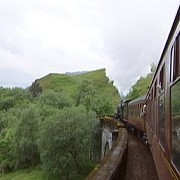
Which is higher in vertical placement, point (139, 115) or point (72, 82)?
point (72, 82)

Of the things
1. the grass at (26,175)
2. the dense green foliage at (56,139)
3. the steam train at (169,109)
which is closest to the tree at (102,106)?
the dense green foliage at (56,139)

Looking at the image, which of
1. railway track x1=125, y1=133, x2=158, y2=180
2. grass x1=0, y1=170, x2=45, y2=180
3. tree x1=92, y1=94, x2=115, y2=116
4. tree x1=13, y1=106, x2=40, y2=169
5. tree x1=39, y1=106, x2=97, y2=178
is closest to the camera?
railway track x1=125, y1=133, x2=158, y2=180

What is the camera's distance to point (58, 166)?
32.3 metres

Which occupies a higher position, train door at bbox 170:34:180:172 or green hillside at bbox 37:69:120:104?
green hillside at bbox 37:69:120:104

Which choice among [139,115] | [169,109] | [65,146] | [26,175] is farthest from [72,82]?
[169,109]

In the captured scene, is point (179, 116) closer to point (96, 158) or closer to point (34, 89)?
point (96, 158)

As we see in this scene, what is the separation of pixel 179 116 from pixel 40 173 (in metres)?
36.9

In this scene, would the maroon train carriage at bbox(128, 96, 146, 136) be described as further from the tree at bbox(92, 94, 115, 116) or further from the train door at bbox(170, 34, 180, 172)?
the tree at bbox(92, 94, 115, 116)

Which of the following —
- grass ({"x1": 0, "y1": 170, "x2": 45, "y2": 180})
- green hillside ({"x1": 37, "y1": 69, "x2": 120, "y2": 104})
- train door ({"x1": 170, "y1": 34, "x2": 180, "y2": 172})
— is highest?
green hillside ({"x1": 37, "y1": 69, "x2": 120, "y2": 104})

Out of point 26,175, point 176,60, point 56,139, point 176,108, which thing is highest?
point 176,60

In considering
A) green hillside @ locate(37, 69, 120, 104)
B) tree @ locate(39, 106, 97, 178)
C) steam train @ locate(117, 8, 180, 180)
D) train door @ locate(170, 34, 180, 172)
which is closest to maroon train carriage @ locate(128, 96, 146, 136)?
steam train @ locate(117, 8, 180, 180)

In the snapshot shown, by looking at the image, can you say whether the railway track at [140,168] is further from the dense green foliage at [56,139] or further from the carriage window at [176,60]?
the dense green foliage at [56,139]

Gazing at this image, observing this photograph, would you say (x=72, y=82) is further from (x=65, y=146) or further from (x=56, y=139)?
(x=56, y=139)

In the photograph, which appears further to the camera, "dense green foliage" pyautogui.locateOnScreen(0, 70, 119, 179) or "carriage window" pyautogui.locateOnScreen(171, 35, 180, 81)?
"dense green foliage" pyautogui.locateOnScreen(0, 70, 119, 179)
